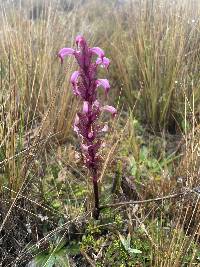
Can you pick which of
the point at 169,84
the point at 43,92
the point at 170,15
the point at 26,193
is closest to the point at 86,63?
the point at 26,193

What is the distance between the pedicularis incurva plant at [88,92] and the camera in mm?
1664

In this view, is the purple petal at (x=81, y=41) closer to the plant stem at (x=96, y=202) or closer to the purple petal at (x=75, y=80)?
the purple petal at (x=75, y=80)

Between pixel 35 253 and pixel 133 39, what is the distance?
2.18m

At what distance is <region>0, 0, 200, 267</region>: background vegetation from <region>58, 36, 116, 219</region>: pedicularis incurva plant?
286 millimetres

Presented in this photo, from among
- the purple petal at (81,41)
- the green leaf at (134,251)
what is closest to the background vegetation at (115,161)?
the green leaf at (134,251)

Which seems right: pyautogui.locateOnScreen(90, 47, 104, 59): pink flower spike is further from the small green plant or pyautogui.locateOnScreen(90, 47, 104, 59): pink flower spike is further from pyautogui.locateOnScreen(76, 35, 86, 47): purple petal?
the small green plant

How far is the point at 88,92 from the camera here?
5.64 ft

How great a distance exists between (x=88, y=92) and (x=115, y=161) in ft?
3.02

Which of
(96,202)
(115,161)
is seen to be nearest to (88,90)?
(96,202)

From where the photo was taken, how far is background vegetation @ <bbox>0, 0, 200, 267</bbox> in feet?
6.55

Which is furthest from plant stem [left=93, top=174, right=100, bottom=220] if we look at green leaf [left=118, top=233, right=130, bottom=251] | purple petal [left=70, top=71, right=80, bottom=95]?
purple petal [left=70, top=71, right=80, bottom=95]

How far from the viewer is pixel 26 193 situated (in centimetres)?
218

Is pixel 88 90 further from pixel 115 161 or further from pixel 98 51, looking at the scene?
pixel 115 161

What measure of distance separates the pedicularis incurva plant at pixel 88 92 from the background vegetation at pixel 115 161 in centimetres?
29
